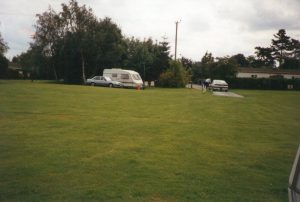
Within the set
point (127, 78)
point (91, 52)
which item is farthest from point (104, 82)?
point (91, 52)

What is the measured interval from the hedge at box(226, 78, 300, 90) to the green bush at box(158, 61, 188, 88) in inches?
305

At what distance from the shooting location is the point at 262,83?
185 feet

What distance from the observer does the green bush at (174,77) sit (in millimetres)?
54156

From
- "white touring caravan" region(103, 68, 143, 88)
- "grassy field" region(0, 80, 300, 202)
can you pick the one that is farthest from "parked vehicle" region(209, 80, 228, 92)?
"grassy field" region(0, 80, 300, 202)

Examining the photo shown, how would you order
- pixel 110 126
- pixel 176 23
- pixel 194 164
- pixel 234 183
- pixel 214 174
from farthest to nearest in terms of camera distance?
pixel 176 23
pixel 110 126
pixel 194 164
pixel 214 174
pixel 234 183

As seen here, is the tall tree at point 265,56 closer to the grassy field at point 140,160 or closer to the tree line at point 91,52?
the tree line at point 91,52

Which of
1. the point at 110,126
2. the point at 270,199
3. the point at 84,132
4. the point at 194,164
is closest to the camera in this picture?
the point at 270,199

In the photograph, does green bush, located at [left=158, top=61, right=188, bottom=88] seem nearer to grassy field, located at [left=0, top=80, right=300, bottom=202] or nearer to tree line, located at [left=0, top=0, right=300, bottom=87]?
tree line, located at [left=0, top=0, right=300, bottom=87]

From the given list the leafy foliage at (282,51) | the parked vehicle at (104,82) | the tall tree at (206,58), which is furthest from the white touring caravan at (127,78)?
the leafy foliage at (282,51)

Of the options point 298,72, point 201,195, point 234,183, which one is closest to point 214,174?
point 234,183

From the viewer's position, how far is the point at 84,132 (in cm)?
1124

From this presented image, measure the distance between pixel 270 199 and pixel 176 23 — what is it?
53824 mm

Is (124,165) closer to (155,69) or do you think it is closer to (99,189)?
(99,189)

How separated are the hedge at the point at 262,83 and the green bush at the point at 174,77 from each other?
25.4 ft
